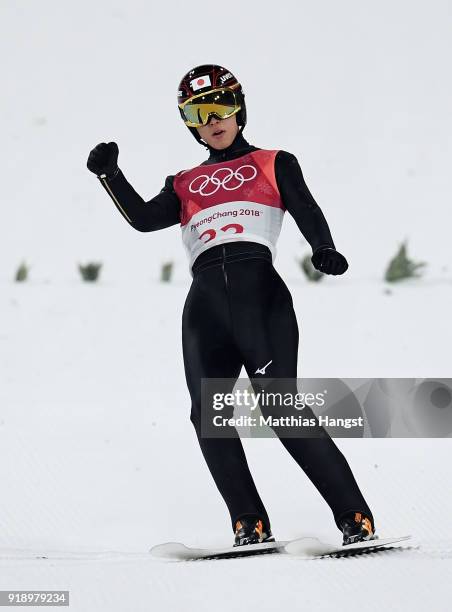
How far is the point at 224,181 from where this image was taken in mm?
4125

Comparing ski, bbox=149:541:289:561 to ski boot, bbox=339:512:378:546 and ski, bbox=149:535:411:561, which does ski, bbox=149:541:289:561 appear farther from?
ski boot, bbox=339:512:378:546

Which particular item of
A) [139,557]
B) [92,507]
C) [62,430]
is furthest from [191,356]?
[62,430]

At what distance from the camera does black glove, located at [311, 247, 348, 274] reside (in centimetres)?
377

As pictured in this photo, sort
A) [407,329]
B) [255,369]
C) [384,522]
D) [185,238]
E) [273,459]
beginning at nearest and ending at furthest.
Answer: [255,369] < [185,238] < [384,522] < [273,459] < [407,329]

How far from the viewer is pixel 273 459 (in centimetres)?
605

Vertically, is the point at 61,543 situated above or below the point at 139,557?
above

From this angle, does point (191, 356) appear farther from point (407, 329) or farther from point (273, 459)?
point (407, 329)

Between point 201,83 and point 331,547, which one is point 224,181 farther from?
point 331,547

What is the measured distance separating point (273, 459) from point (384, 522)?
1.21 metres

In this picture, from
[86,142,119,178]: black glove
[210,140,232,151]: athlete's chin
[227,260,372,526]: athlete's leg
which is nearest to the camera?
[227,260,372,526]: athlete's leg

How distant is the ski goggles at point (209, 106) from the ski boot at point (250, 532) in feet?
5.47

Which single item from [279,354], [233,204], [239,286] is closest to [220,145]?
[233,204]

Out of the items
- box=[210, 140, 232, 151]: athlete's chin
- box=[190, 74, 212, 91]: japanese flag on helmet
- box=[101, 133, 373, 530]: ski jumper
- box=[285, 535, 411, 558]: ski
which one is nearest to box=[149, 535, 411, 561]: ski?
box=[285, 535, 411, 558]: ski

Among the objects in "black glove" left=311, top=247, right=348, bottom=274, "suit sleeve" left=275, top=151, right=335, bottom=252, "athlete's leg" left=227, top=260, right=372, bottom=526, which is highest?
"suit sleeve" left=275, top=151, right=335, bottom=252
